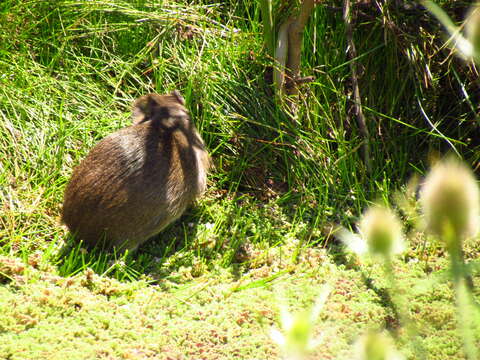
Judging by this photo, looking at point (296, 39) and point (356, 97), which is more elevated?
point (296, 39)

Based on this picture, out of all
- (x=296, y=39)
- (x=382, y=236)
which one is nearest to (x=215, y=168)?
(x=296, y=39)

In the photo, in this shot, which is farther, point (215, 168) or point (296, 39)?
point (215, 168)

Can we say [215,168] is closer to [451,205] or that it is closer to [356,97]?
[356,97]

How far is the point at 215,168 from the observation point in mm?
3988

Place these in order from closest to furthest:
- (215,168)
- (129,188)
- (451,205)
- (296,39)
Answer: (451,205) → (129,188) → (296,39) → (215,168)

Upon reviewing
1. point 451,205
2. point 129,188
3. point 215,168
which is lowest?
point 129,188

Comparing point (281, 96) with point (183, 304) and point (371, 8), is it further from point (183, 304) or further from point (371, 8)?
point (183, 304)

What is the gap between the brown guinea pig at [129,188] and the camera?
125 inches

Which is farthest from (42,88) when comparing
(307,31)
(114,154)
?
(307,31)

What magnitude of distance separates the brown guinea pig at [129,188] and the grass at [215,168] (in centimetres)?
15

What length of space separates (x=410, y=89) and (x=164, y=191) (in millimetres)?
1987

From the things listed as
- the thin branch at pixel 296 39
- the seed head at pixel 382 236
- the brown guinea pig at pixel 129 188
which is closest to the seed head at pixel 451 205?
the seed head at pixel 382 236

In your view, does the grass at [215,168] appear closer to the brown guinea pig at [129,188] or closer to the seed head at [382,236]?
the brown guinea pig at [129,188]

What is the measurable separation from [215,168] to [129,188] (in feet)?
3.00
